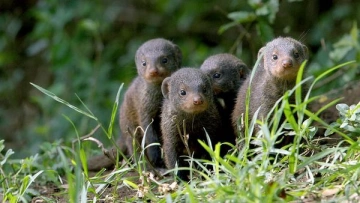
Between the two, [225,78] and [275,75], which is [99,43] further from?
[275,75]

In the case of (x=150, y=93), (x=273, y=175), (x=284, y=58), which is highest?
(x=284, y=58)

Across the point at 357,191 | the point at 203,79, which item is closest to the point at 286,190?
the point at 357,191

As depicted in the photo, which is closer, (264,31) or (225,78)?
(225,78)

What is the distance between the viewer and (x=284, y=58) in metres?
4.35

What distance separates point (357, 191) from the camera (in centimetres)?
328

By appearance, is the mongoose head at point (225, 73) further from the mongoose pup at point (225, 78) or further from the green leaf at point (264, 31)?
the green leaf at point (264, 31)

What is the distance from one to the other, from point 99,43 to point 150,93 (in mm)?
3212

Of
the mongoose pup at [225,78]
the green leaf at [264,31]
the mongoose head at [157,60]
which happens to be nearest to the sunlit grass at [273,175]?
the mongoose pup at [225,78]

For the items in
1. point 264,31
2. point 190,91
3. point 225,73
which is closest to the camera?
point 190,91

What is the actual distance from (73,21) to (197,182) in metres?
5.71

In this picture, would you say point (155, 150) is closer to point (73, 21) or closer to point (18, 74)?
point (73, 21)

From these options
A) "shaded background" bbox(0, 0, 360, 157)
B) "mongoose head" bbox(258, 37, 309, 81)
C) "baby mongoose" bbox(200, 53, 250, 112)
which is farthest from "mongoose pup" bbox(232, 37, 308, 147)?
"shaded background" bbox(0, 0, 360, 157)

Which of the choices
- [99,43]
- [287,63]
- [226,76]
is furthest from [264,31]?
[99,43]

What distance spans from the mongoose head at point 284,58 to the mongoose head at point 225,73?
1.87 ft
